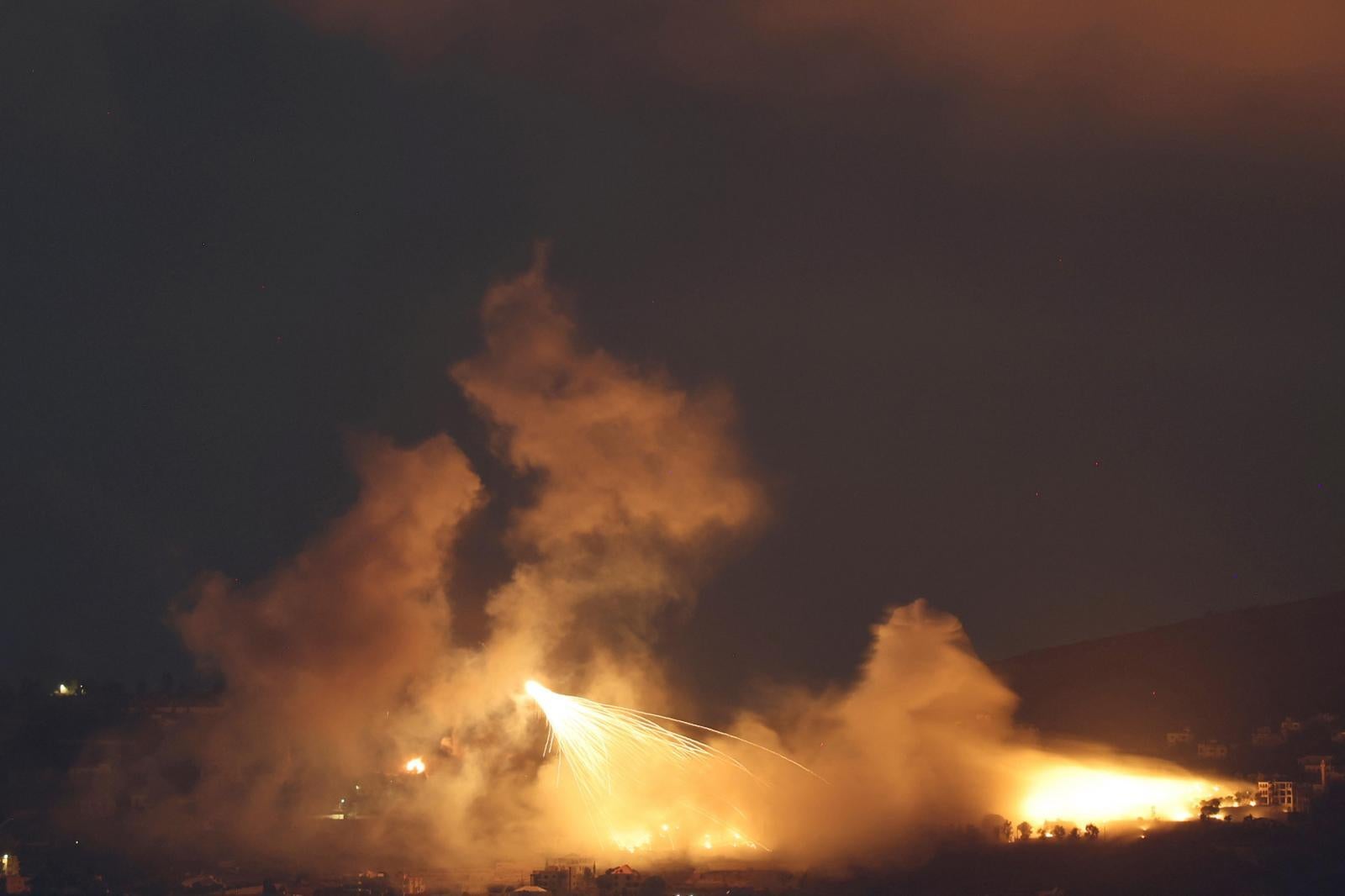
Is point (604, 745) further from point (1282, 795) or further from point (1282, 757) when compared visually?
point (1282, 757)

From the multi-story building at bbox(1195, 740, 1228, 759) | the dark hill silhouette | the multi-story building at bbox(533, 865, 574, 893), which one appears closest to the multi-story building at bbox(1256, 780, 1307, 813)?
the multi-story building at bbox(1195, 740, 1228, 759)

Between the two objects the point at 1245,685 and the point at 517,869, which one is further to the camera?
the point at 1245,685

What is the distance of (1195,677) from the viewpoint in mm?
60469

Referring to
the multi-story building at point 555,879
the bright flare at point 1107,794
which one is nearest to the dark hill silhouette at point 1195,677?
the bright flare at point 1107,794

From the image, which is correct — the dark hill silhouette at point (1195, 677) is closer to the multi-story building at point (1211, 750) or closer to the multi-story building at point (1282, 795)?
the multi-story building at point (1211, 750)

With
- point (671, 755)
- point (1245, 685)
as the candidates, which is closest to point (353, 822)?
point (671, 755)

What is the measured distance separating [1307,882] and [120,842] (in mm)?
31557

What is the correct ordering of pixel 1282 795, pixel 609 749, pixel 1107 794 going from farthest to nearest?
pixel 1107 794
pixel 609 749
pixel 1282 795

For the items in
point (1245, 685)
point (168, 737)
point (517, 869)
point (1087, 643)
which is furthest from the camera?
point (1087, 643)

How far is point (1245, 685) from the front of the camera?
58000 mm

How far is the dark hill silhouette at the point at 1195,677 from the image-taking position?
178 ft

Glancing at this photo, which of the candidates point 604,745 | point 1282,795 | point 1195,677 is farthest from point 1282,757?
point 604,745

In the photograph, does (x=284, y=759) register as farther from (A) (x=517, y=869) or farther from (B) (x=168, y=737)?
(A) (x=517, y=869)

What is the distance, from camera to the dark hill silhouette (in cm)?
5434
